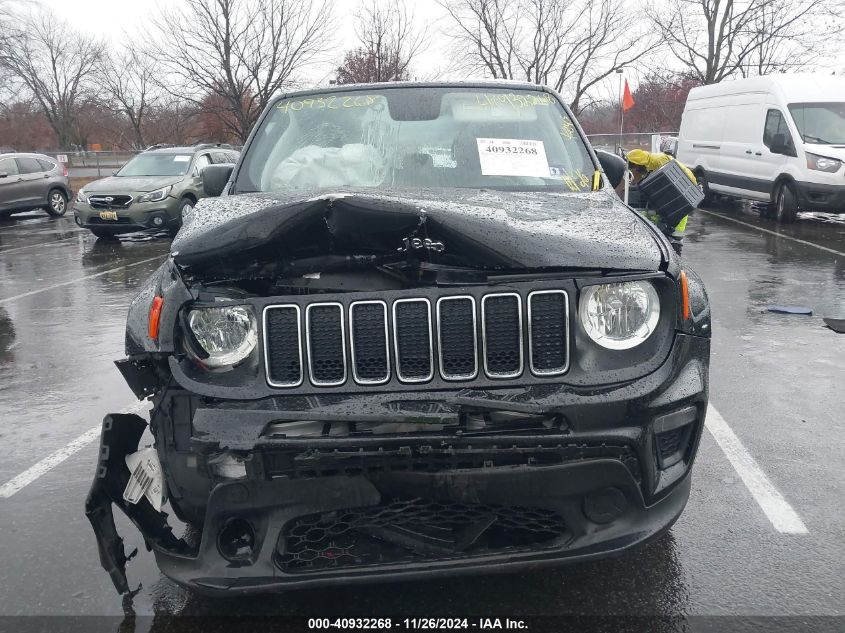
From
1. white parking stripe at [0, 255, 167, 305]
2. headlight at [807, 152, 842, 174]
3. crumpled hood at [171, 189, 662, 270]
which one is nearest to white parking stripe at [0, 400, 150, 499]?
crumpled hood at [171, 189, 662, 270]

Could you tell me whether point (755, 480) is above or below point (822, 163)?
below

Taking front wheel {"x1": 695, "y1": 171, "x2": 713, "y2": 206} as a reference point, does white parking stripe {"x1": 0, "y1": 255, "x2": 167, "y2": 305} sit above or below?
below

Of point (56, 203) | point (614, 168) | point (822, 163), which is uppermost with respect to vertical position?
point (614, 168)

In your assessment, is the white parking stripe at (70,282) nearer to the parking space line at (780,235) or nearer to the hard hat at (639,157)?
the hard hat at (639,157)

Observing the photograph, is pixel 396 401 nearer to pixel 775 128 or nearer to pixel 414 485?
pixel 414 485

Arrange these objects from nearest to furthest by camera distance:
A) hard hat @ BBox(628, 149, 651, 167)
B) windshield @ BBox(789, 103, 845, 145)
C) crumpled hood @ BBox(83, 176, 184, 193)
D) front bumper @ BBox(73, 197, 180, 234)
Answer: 1. hard hat @ BBox(628, 149, 651, 167)
2. windshield @ BBox(789, 103, 845, 145)
3. front bumper @ BBox(73, 197, 180, 234)
4. crumpled hood @ BBox(83, 176, 184, 193)

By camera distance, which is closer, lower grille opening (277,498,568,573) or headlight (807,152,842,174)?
lower grille opening (277,498,568,573)

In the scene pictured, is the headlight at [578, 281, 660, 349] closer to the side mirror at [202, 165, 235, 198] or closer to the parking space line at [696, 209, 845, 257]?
the side mirror at [202, 165, 235, 198]

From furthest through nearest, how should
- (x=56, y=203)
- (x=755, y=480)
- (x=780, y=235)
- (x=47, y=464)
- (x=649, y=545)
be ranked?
(x=56, y=203), (x=780, y=235), (x=47, y=464), (x=755, y=480), (x=649, y=545)

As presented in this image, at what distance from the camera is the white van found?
40.5 feet

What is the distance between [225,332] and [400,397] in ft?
2.01

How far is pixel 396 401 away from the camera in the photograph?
2.18 m

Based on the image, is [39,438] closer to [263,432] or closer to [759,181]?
[263,432]

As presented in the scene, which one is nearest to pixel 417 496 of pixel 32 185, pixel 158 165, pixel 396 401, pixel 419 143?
pixel 396 401
